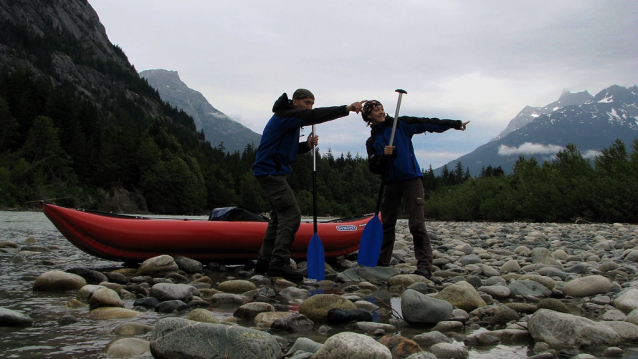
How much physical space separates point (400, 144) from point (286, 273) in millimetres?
1907

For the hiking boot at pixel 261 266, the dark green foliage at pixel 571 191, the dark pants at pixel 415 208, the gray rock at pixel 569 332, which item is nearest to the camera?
the gray rock at pixel 569 332

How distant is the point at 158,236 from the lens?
236 inches

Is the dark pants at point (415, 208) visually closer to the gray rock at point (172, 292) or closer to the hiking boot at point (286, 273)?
the hiking boot at point (286, 273)

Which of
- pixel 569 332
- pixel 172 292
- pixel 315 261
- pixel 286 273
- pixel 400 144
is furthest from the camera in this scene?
pixel 315 261

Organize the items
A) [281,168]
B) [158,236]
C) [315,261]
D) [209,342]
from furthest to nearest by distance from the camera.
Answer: [158,236] < [315,261] < [281,168] < [209,342]

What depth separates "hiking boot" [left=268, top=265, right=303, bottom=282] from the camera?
5105mm

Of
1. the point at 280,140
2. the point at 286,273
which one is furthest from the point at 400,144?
the point at 286,273

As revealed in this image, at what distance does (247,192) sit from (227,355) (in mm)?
78043

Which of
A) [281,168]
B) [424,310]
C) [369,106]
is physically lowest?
[424,310]

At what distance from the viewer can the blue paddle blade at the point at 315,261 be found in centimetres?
548

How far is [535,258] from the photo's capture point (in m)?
6.14

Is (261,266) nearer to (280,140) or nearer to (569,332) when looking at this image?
(280,140)

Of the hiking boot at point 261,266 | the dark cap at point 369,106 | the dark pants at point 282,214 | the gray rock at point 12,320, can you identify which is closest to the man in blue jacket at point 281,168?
the dark pants at point 282,214

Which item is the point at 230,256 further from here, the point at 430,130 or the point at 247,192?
the point at 247,192
